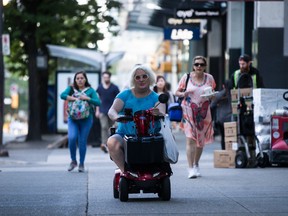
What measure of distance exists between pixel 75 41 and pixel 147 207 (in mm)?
29042

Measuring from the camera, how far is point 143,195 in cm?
1258

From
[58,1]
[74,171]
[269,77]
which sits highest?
[58,1]

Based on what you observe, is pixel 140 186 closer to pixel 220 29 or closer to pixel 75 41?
pixel 220 29

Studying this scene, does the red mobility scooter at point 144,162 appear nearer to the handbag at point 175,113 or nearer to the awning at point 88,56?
the handbag at point 175,113

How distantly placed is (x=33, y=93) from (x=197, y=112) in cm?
1807

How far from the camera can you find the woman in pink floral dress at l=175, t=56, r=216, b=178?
14.9 metres

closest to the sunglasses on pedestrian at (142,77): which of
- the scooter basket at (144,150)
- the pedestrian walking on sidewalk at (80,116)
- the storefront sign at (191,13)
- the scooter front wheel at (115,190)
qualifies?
the scooter basket at (144,150)

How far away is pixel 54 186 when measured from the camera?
1395cm

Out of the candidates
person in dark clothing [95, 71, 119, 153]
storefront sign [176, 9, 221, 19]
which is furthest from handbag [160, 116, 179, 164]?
storefront sign [176, 9, 221, 19]

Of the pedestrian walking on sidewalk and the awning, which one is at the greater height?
the awning

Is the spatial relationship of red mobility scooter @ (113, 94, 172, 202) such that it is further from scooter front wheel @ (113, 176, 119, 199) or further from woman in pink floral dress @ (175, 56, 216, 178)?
woman in pink floral dress @ (175, 56, 216, 178)

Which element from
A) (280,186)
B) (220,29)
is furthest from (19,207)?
(220,29)

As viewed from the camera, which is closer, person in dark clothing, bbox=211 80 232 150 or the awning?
person in dark clothing, bbox=211 80 232 150

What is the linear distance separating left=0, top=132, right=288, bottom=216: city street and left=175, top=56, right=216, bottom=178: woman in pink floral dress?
40cm
